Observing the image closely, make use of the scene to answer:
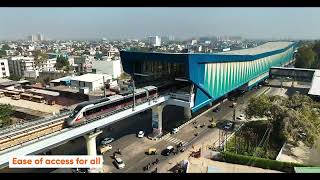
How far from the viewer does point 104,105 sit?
68.9 feet

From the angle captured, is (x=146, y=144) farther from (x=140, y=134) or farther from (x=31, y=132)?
(x=31, y=132)

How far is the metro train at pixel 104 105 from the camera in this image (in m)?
18.8

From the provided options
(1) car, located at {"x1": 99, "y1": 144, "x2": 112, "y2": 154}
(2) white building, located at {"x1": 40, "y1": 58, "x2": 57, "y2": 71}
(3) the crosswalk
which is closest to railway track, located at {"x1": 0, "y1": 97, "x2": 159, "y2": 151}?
(1) car, located at {"x1": 99, "y1": 144, "x2": 112, "y2": 154}

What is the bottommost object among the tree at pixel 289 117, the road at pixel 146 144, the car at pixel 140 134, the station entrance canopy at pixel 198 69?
the road at pixel 146 144

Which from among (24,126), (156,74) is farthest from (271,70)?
(24,126)

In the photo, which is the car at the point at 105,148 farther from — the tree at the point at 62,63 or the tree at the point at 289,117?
the tree at the point at 62,63

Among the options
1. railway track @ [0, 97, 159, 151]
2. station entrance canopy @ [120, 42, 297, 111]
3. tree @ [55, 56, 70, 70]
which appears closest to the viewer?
railway track @ [0, 97, 159, 151]

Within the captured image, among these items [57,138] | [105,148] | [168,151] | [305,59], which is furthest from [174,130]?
[305,59]

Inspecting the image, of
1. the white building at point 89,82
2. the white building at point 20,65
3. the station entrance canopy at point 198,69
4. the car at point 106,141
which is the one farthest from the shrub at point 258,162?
the white building at point 20,65

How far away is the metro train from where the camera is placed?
1881 centimetres

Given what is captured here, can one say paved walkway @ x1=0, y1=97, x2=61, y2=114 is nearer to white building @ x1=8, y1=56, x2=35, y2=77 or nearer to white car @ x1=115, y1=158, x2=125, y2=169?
white car @ x1=115, y1=158, x2=125, y2=169

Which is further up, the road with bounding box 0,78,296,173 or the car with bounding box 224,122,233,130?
the car with bounding box 224,122,233,130

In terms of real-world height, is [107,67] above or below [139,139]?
above

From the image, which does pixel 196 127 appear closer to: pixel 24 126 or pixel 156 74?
pixel 156 74
